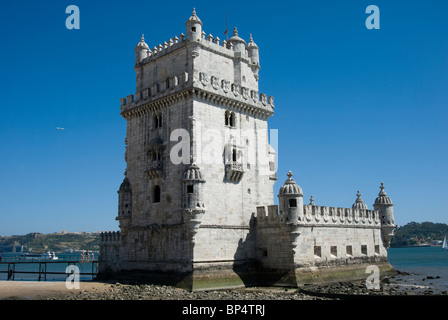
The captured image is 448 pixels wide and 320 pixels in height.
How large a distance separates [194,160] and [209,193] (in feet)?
9.21

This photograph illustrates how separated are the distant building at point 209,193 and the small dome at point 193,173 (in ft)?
0.26

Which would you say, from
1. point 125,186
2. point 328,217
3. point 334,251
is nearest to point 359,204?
point 334,251

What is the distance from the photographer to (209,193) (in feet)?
116

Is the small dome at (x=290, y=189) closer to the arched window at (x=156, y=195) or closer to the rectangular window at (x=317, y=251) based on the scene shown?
the rectangular window at (x=317, y=251)

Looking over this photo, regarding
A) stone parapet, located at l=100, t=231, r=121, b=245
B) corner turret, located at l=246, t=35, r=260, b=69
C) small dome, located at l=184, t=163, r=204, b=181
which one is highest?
corner turret, located at l=246, t=35, r=260, b=69

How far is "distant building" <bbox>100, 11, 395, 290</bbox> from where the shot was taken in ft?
115

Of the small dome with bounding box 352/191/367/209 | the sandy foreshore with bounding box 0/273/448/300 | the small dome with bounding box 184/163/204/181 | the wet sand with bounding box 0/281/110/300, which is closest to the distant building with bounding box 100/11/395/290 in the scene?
the small dome with bounding box 184/163/204/181

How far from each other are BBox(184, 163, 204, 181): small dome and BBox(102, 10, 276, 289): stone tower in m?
0.07

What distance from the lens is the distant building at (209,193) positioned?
34.9 metres

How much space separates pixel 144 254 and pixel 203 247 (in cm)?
632

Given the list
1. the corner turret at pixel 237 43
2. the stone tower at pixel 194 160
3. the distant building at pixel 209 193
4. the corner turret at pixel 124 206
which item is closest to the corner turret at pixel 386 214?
the distant building at pixel 209 193

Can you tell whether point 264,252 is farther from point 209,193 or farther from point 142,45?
point 142,45

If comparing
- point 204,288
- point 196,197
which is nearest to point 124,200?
point 196,197

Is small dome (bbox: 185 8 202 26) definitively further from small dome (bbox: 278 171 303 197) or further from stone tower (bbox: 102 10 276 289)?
small dome (bbox: 278 171 303 197)
